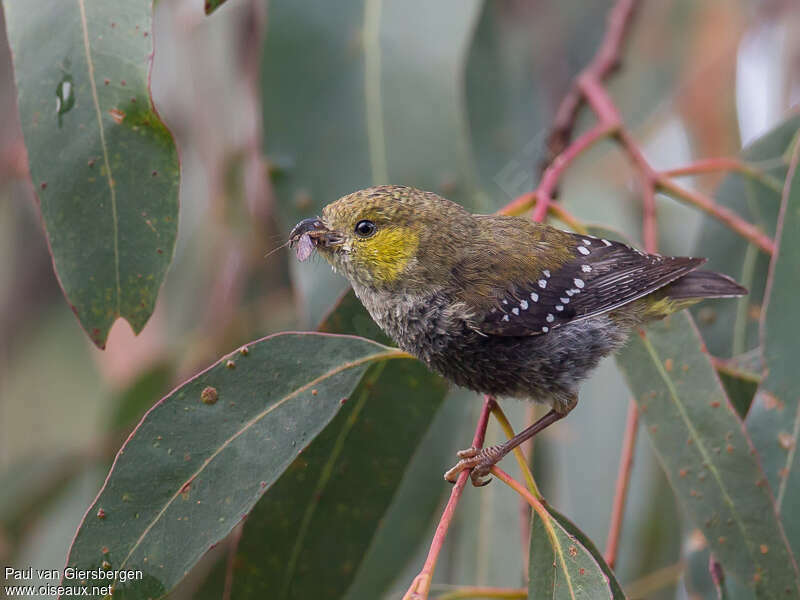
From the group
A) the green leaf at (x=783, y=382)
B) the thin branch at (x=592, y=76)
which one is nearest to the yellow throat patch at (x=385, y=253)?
the green leaf at (x=783, y=382)

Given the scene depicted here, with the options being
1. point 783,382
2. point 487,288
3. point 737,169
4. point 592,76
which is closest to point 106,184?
point 487,288

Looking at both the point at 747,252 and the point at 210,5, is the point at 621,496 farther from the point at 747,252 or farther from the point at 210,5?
the point at 210,5

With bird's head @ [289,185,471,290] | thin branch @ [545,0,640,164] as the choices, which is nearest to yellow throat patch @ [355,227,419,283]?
bird's head @ [289,185,471,290]

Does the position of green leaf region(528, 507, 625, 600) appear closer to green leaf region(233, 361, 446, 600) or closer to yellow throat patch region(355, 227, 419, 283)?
green leaf region(233, 361, 446, 600)

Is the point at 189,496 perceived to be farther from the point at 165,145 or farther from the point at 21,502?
the point at 21,502

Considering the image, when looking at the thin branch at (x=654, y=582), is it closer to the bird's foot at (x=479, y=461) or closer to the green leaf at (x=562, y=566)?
the green leaf at (x=562, y=566)

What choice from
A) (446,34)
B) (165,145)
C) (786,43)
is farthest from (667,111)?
(165,145)

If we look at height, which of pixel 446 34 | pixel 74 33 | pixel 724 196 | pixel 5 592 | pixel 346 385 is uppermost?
pixel 74 33

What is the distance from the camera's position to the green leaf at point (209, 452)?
78.7 inches

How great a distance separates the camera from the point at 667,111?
482 centimetres

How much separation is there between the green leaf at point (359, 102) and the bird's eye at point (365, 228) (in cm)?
60

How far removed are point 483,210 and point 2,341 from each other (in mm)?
3435

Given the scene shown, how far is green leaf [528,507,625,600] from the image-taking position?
6.44ft

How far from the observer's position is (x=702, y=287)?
2650 millimetres
